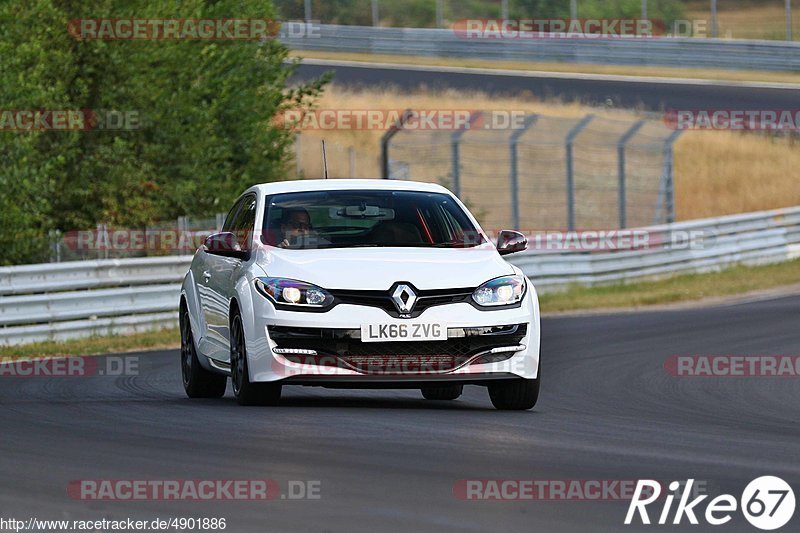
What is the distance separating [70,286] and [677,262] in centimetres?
1211

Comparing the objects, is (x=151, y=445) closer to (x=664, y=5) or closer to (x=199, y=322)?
(x=199, y=322)

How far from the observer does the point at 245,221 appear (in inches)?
465

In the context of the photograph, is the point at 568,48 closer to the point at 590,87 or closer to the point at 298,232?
the point at 590,87

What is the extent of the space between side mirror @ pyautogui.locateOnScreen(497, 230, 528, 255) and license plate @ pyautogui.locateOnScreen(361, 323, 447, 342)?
1136 mm

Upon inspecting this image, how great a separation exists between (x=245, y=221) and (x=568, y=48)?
38816 millimetres

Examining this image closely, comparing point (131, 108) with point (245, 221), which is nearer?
point (245, 221)

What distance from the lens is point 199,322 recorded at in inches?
472
